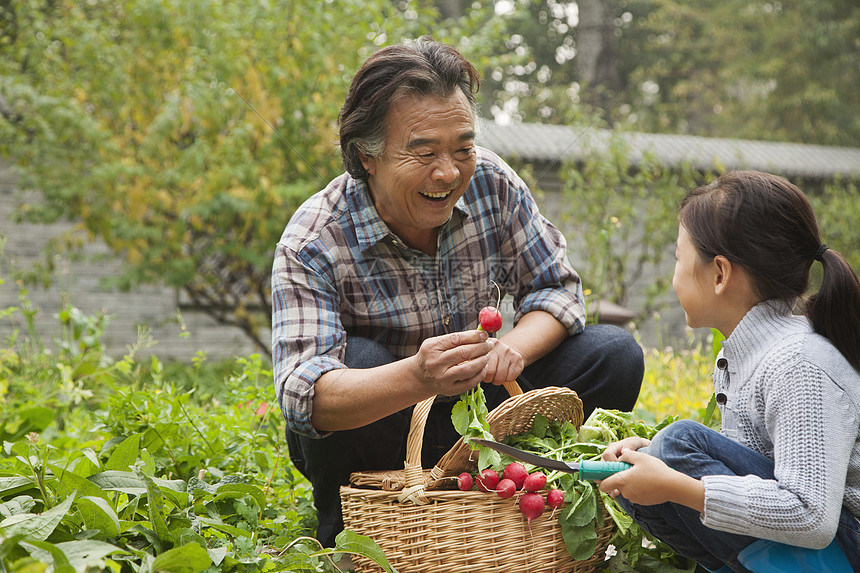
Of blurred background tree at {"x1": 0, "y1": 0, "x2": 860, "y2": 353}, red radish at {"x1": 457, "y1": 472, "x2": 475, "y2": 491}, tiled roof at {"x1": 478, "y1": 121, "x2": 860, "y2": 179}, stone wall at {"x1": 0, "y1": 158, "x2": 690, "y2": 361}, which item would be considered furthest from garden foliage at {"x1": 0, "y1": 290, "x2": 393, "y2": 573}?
tiled roof at {"x1": 478, "y1": 121, "x2": 860, "y2": 179}

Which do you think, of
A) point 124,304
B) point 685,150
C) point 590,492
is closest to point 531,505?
point 590,492

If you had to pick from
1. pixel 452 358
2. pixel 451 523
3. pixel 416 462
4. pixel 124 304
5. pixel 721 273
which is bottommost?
pixel 124 304

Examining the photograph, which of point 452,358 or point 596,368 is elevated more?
point 452,358

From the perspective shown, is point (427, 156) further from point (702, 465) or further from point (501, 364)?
point (702, 465)

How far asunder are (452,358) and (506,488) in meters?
0.30

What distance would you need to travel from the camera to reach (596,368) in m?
2.02

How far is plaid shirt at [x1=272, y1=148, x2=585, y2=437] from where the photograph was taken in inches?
72.1

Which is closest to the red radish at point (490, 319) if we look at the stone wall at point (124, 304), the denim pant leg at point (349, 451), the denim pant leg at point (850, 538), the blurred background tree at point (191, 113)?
the denim pant leg at point (349, 451)

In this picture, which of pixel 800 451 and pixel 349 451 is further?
pixel 349 451

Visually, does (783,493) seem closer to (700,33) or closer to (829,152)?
(829,152)

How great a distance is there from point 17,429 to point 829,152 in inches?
367

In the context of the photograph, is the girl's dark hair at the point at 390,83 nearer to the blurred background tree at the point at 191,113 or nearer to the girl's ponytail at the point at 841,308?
the girl's ponytail at the point at 841,308

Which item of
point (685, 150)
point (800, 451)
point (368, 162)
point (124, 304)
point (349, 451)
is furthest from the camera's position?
point (685, 150)

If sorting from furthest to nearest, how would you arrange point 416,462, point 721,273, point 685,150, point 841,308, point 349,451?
1. point 685,150
2. point 349,451
3. point 416,462
4. point 721,273
5. point 841,308
